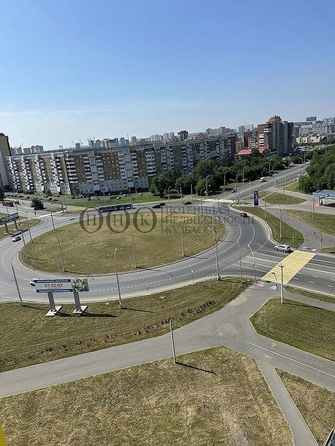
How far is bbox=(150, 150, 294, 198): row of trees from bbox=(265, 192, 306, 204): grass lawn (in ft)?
86.0

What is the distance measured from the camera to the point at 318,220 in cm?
7356

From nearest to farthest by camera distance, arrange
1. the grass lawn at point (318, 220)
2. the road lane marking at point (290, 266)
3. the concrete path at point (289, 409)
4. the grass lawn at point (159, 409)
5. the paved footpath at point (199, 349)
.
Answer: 1. the concrete path at point (289, 409)
2. the grass lawn at point (159, 409)
3. the paved footpath at point (199, 349)
4. the road lane marking at point (290, 266)
5. the grass lawn at point (318, 220)

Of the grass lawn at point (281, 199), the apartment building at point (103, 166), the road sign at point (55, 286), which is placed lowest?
the grass lawn at point (281, 199)

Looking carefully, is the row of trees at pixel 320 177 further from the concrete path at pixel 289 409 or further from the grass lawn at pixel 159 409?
the grass lawn at pixel 159 409

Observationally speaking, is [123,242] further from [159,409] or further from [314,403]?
[314,403]

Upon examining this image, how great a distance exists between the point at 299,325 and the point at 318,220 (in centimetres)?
4546

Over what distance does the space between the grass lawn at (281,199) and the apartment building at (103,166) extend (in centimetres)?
6528

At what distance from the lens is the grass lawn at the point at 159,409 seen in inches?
910

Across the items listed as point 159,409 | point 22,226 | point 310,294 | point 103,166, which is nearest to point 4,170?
point 103,166

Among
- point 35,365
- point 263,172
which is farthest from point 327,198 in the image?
point 35,365

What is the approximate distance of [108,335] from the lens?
36.2 meters

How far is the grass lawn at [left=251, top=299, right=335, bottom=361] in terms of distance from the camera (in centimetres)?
3139

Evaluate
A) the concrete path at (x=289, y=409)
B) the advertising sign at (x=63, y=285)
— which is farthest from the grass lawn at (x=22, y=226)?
the concrete path at (x=289, y=409)

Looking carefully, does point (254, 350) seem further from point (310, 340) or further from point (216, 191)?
point (216, 191)
